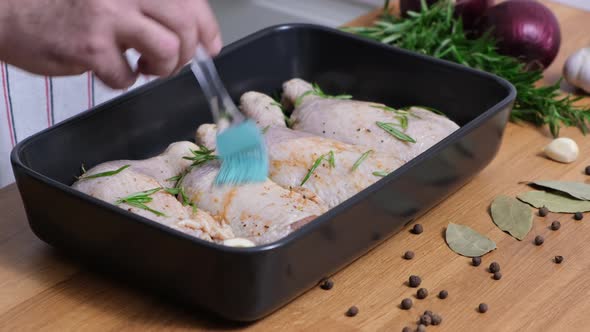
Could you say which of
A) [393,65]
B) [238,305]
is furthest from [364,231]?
[393,65]

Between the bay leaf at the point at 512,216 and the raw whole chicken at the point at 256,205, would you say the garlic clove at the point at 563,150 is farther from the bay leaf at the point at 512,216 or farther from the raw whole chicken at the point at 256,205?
the raw whole chicken at the point at 256,205

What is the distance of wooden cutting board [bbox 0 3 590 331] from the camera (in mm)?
1267

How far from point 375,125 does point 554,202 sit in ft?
1.14

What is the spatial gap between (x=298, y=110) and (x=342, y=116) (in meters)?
0.12

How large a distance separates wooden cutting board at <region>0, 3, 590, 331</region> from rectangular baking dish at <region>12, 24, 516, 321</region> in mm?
46

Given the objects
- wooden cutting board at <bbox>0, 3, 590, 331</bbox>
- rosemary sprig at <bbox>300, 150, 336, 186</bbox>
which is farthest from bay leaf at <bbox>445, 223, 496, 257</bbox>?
rosemary sprig at <bbox>300, 150, 336, 186</bbox>

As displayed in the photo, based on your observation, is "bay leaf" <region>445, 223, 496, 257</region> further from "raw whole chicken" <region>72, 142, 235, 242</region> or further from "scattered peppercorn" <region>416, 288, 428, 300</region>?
"raw whole chicken" <region>72, 142, 235, 242</region>

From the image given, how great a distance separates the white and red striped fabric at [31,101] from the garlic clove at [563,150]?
813mm

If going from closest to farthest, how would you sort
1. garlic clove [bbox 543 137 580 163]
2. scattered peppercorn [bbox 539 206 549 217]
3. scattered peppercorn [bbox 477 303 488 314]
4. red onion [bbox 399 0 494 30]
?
scattered peppercorn [bbox 477 303 488 314] → scattered peppercorn [bbox 539 206 549 217] → garlic clove [bbox 543 137 580 163] → red onion [bbox 399 0 494 30]

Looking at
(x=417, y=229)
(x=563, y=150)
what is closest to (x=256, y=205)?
(x=417, y=229)

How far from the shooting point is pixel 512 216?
1.53 m

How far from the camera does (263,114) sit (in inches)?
67.3

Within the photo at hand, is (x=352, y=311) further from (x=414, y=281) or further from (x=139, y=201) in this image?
(x=139, y=201)

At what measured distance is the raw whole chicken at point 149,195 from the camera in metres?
1.31
